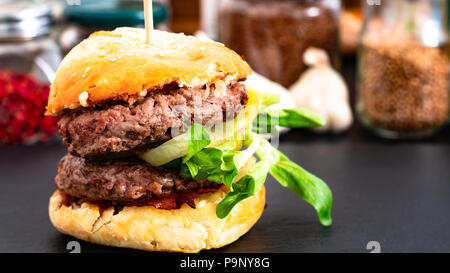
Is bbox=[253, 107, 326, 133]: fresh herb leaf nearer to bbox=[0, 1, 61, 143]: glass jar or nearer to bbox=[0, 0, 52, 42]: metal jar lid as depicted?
bbox=[0, 1, 61, 143]: glass jar

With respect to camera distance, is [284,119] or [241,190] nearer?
[241,190]

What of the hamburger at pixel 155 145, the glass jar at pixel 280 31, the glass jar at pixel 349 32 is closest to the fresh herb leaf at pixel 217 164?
the hamburger at pixel 155 145

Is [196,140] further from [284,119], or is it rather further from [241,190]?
[284,119]

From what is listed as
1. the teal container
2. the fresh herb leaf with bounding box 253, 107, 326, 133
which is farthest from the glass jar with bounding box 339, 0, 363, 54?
the fresh herb leaf with bounding box 253, 107, 326, 133

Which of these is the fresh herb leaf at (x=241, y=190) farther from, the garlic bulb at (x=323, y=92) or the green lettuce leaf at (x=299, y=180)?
the garlic bulb at (x=323, y=92)

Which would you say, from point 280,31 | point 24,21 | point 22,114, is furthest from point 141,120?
point 280,31
